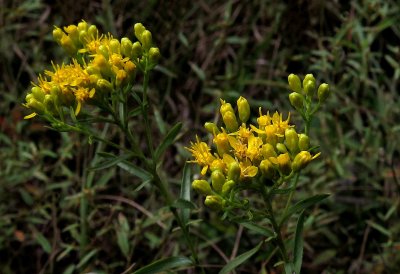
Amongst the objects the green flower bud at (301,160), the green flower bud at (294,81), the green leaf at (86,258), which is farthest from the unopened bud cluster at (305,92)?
the green leaf at (86,258)

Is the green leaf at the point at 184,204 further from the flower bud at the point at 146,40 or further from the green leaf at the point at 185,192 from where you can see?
the flower bud at the point at 146,40

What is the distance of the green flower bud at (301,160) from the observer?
196 centimetres

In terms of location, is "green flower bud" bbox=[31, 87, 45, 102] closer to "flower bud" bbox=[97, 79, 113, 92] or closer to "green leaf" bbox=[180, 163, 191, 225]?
"flower bud" bbox=[97, 79, 113, 92]

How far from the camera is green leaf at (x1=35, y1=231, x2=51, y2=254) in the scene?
317cm

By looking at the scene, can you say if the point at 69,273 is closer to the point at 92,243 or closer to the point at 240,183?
the point at 92,243

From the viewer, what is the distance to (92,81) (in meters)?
2.19

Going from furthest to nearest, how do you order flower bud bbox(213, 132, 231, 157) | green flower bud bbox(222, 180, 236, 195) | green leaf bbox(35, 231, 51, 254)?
green leaf bbox(35, 231, 51, 254)
flower bud bbox(213, 132, 231, 157)
green flower bud bbox(222, 180, 236, 195)

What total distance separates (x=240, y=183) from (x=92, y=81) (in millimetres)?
635

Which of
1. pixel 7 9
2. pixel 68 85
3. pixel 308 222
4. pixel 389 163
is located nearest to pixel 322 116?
pixel 389 163

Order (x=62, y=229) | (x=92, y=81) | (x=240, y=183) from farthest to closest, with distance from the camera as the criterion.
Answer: (x=62, y=229)
(x=92, y=81)
(x=240, y=183)

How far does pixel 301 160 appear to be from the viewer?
197 cm

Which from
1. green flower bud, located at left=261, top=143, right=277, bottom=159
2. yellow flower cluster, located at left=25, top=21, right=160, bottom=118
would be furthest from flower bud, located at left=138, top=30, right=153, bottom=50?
green flower bud, located at left=261, top=143, right=277, bottom=159

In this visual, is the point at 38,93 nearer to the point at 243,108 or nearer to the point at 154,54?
the point at 154,54

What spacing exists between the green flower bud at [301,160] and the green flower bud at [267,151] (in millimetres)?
68
